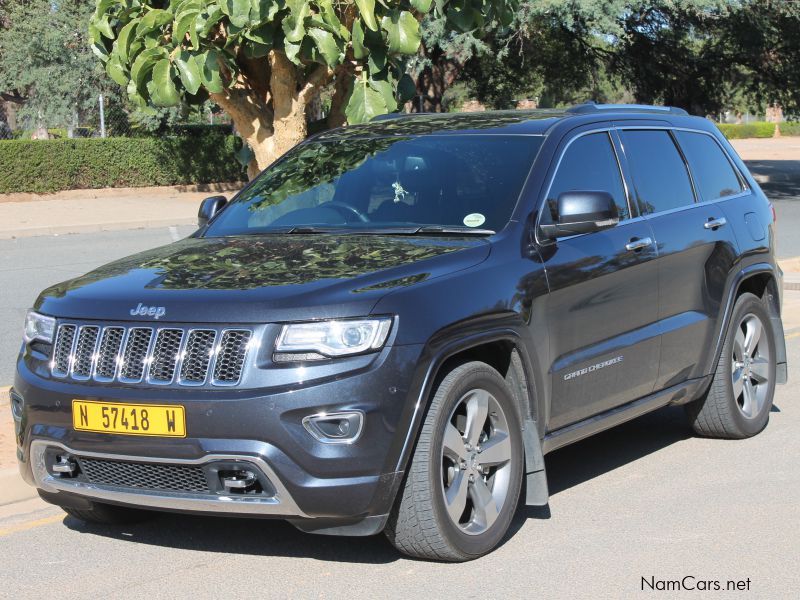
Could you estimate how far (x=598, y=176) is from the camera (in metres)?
6.21

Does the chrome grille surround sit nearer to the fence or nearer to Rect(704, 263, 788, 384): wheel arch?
Rect(704, 263, 788, 384): wheel arch

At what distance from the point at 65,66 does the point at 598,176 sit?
2811 centimetres

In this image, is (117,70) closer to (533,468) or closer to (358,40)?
(358,40)

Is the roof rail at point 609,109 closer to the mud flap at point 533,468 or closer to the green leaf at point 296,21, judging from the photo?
the mud flap at point 533,468

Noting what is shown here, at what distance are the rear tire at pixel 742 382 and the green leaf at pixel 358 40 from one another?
3.08 meters

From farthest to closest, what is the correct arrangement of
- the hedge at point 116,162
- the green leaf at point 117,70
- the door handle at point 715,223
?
the hedge at point 116,162, the green leaf at point 117,70, the door handle at point 715,223

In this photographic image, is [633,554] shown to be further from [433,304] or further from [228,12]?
[228,12]

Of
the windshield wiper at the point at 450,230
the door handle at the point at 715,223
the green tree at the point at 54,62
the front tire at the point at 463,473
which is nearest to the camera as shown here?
the front tire at the point at 463,473

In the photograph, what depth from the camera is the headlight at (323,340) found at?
14.9 ft

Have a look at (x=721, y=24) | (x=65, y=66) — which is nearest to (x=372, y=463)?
(x=721, y=24)

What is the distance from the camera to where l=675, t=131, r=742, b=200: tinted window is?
23.3 feet

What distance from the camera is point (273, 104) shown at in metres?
9.65

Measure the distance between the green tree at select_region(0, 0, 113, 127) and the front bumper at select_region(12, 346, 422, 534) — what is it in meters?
27.9

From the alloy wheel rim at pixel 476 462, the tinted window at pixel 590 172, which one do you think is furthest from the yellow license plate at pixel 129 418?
the tinted window at pixel 590 172
